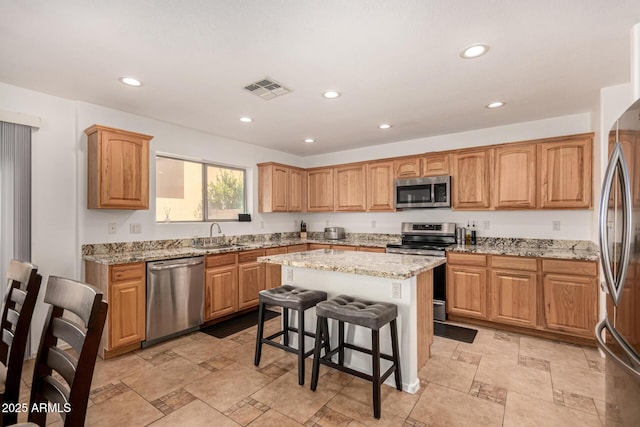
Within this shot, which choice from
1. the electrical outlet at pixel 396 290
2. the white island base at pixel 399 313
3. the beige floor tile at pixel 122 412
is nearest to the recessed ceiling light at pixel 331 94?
the white island base at pixel 399 313

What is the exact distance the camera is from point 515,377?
8.34 ft

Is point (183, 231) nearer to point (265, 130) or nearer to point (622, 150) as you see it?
point (265, 130)

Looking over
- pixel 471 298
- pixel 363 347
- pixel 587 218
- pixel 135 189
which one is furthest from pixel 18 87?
pixel 587 218

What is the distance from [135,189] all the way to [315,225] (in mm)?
3352

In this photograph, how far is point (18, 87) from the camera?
2863 millimetres

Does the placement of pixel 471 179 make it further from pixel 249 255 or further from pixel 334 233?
pixel 249 255

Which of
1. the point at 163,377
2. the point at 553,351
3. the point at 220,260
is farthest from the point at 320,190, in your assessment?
the point at 553,351

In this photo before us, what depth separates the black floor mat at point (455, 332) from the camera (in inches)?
133

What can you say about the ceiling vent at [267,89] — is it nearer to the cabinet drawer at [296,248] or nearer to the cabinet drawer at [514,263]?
the cabinet drawer at [296,248]

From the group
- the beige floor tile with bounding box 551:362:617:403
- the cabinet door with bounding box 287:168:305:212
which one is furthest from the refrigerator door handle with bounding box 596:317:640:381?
the cabinet door with bounding box 287:168:305:212

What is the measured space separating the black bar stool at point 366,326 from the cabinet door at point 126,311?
1907 millimetres

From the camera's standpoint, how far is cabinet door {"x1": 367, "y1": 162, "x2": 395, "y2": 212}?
482 cm

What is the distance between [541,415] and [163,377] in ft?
9.29

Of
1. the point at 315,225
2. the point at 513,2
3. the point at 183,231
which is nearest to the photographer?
the point at 513,2
